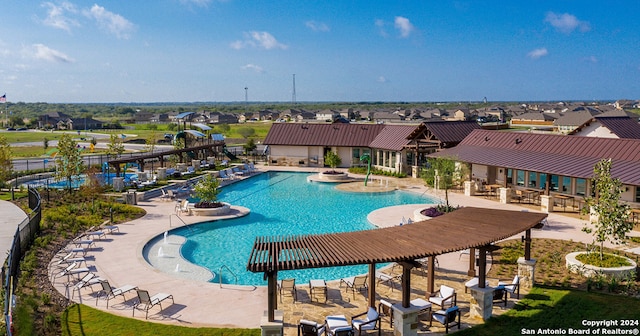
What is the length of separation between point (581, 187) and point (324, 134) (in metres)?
24.5

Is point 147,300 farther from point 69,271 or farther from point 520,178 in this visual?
point 520,178

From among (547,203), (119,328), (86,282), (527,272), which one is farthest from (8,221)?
(547,203)

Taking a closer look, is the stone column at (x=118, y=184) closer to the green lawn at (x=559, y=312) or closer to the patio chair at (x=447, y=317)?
the patio chair at (x=447, y=317)

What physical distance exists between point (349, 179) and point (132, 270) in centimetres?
2568

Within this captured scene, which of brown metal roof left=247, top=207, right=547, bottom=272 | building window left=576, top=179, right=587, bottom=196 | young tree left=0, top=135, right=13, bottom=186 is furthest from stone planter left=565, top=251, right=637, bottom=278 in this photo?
young tree left=0, top=135, right=13, bottom=186

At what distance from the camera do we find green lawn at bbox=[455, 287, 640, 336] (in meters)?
12.9

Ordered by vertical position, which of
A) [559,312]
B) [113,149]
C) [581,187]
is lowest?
[559,312]

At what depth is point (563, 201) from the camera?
30266 millimetres

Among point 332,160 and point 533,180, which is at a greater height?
point 332,160

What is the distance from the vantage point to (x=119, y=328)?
13180 millimetres

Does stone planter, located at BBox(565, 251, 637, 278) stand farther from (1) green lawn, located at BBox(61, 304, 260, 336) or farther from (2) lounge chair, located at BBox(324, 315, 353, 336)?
(1) green lawn, located at BBox(61, 304, 260, 336)

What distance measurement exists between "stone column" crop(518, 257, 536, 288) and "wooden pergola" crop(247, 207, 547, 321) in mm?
341

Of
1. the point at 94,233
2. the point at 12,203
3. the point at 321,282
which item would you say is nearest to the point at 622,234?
the point at 321,282

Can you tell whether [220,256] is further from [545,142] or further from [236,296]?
[545,142]
